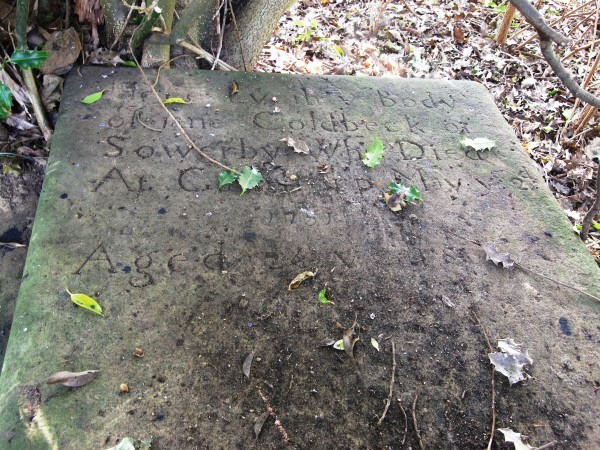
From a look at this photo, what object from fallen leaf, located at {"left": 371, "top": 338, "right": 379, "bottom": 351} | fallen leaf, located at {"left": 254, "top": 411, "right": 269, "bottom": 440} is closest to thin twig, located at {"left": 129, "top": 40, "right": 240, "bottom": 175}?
fallen leaf, located at {"left": 371, "top": 338, "right": 379, "bottom": 351}

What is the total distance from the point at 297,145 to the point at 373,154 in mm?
319

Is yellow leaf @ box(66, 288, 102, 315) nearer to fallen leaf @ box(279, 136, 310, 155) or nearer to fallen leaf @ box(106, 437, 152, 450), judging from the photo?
fallen leaf @ box(106, 437, 152, 450)

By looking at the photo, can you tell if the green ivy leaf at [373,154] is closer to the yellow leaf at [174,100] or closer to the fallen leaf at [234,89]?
the fallen leaf at [234,89]

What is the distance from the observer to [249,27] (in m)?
2.84

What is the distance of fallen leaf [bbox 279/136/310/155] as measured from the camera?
6.80 ft

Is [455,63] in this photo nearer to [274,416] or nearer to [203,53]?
[203,53]

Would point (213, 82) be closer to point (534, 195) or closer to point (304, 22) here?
point (534, 195)

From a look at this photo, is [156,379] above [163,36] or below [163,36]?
below

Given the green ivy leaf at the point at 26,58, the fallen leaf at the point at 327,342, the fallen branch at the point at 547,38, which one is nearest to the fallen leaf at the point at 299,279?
the fallen leaf at the point at 327,342

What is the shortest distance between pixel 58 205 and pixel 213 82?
932 mm

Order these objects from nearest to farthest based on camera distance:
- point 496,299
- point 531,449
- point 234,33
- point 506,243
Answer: point 531,449 → point 496,299 → point 506,243 → point 234,33

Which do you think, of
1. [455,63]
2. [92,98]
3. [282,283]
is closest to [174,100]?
[92,98]

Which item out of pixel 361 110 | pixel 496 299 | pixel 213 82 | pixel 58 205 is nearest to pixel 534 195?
pixel 496 299

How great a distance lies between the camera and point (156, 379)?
137 centimetres
